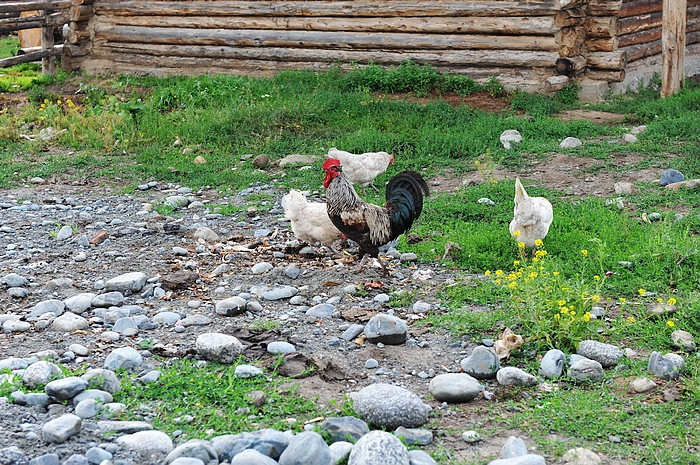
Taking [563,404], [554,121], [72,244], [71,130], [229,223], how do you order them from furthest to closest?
1. [71,130]
2. [554,121]
3. [229,223]
4. [72,244]
5. [563,404]

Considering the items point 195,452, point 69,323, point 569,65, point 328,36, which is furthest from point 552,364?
point 328,36

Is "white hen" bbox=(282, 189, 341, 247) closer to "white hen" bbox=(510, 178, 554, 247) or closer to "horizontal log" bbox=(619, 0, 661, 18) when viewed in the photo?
"white hen" bbox=(510, 178, 554, 247)

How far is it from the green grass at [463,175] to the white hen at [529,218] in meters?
0.23

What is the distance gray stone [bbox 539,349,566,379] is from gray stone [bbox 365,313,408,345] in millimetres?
904

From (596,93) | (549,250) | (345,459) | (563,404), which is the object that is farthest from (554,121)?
(345,459)

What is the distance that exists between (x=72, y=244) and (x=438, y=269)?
342 cm

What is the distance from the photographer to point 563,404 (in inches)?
174

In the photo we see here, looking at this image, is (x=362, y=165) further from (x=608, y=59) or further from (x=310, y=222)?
(x=608, y=59)

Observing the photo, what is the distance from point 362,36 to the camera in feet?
45.9

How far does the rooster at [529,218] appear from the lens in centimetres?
661

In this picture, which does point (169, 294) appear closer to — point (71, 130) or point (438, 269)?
point (438, 269)

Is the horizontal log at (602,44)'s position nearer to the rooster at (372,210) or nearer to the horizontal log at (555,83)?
the horizontal log at (555,83)

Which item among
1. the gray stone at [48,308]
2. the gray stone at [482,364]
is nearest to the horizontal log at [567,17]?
the gray stone at [482,364]

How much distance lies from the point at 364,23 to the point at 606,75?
13.2ft
